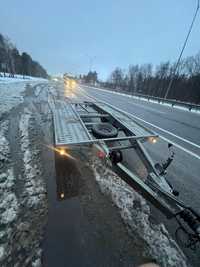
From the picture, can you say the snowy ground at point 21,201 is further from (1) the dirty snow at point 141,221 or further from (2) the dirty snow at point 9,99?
(2) the dirty snow at point 9,99

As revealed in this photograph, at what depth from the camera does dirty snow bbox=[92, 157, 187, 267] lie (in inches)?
72.9

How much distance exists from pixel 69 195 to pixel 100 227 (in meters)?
0.82

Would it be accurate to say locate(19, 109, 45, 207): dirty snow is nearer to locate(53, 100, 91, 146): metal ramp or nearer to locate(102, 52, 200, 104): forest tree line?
locate(53, 100, 91, 146): metal ramp

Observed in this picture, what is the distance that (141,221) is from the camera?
7.44 feet

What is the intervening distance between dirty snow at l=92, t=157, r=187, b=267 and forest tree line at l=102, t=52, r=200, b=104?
22.6m

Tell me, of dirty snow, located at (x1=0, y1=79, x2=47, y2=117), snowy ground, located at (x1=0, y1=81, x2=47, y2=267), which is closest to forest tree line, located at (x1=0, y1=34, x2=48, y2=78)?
dirty snow, located at (x1=0, y1=79, x2=47, y2=117)

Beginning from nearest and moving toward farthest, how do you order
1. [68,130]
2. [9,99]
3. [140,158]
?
1. [140,158]
2. [68,130]
3. [9,99]

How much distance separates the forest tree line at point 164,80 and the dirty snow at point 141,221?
22647 mm

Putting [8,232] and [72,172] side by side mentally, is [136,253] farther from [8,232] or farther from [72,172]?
[72,172]

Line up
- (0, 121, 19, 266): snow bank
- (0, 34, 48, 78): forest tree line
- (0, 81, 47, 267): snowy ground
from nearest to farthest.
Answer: (0, 81, 47, 267): snowy ground, (0, 121, 19, 266): snow bank, (0, 34, 48, 78): forest tree line

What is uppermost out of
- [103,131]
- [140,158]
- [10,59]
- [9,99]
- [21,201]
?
[10,59]

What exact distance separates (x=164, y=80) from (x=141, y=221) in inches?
1924

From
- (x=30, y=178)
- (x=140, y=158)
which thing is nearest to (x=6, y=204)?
(x=30, y=178)

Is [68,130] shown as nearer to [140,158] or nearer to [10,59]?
[140,158]
